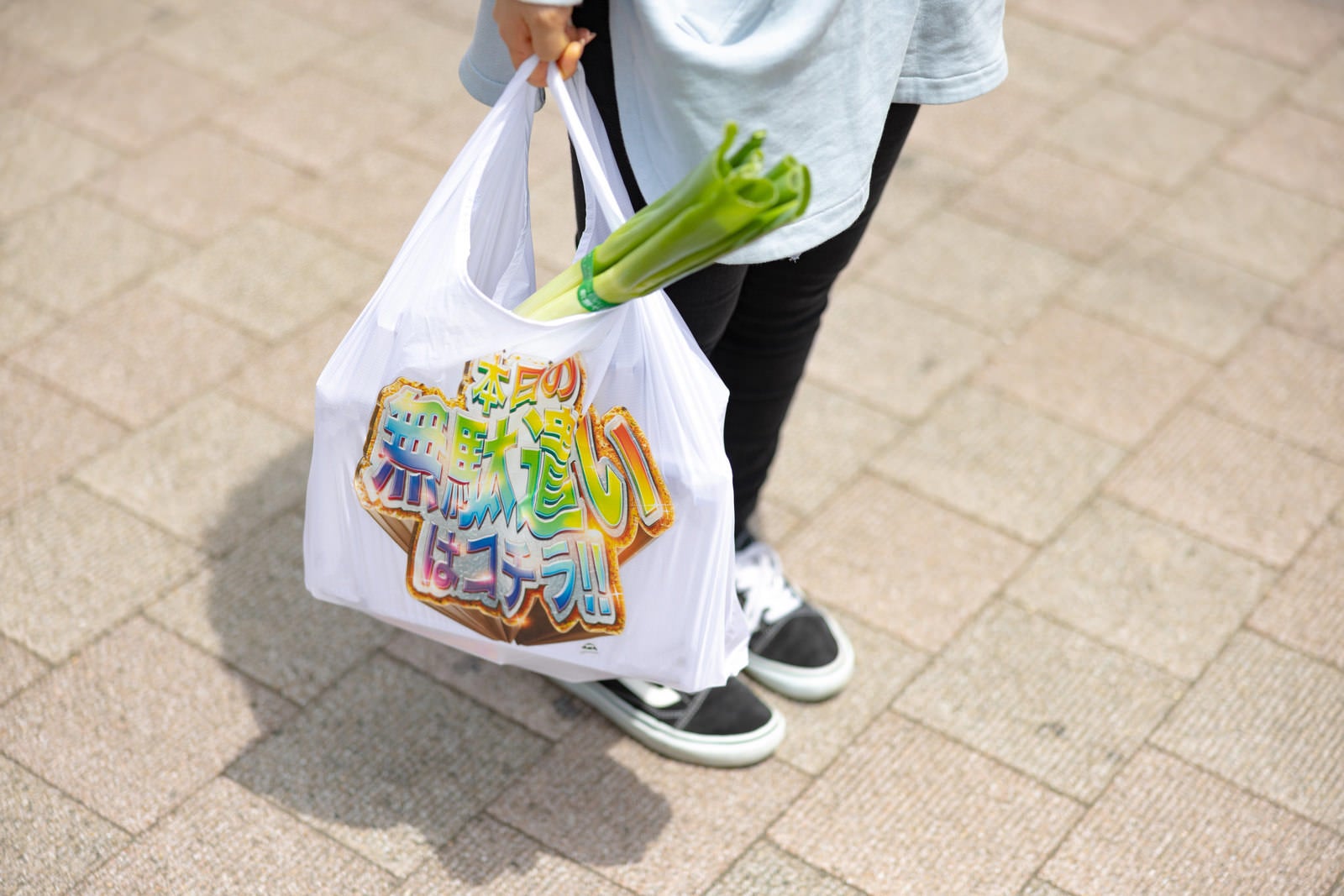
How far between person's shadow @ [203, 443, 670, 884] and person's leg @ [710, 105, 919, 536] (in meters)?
0.50

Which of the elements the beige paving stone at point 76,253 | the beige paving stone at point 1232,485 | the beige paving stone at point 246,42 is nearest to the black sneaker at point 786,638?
the beige paving stone at point 1232,485

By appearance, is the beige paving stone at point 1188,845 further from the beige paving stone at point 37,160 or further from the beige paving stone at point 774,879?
the beige paving stone at point 37,160

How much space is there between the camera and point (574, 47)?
1.56 metres

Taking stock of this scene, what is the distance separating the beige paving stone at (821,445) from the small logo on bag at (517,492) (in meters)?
0.94

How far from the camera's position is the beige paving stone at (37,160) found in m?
3.12

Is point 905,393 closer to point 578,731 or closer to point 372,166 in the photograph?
point 578,731

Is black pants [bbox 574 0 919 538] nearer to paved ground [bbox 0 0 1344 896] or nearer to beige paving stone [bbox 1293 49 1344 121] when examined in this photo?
paved ground [bbox 0 0 1344 896]

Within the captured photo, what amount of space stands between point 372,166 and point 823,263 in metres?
1.81

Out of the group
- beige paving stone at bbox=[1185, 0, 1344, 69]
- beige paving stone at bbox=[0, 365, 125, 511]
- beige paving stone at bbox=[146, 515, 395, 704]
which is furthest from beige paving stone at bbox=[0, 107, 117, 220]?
beige paving stone at bbox=[1185, 0, 1344, 69]

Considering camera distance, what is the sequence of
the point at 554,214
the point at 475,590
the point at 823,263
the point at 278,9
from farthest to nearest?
the point at 278,9 < the point at 554,214 < the point at 823,263 < the point at 475,590

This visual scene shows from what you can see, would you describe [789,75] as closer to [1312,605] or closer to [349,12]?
[1312,605]

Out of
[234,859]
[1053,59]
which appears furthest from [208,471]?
[1053,59]

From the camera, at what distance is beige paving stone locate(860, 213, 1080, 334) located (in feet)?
10.1

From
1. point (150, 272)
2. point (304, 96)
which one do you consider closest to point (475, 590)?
point (150, 272)
